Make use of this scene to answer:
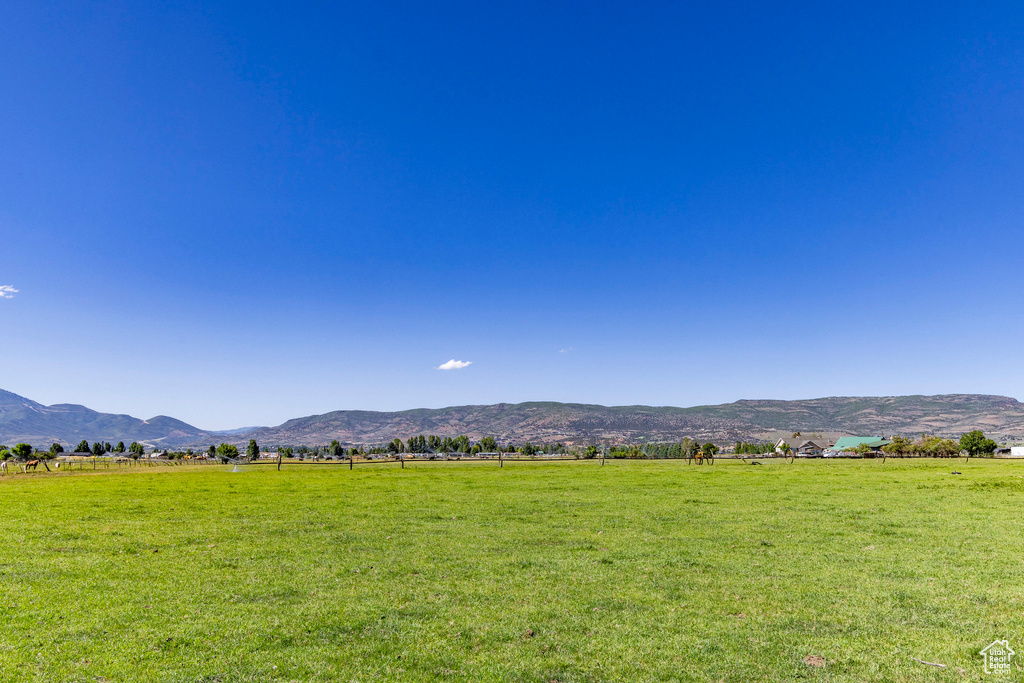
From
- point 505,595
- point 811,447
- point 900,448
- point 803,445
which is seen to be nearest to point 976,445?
point 900,448

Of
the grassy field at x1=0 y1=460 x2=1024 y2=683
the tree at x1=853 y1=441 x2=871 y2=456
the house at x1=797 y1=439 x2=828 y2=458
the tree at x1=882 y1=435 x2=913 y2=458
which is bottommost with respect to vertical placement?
the house at x1=797 y1=439 x2=828 y2=458

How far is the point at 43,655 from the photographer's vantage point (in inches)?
302

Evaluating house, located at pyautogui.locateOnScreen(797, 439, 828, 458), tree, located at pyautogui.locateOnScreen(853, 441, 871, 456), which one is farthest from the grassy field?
house, located at pyautogui.locateOnScreen(797, 439, 828, 458)

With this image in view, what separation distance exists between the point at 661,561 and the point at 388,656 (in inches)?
335

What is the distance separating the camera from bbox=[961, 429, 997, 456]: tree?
90.1 metres

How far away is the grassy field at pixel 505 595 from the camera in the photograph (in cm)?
775

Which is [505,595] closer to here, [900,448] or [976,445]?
[900,448]

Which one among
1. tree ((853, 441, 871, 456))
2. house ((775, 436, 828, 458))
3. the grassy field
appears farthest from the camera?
house ((775, 436, 828, 458))

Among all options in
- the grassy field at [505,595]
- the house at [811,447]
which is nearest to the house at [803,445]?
the house at [811,447]

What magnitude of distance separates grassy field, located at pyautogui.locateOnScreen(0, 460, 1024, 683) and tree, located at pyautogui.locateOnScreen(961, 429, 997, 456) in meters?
97.8

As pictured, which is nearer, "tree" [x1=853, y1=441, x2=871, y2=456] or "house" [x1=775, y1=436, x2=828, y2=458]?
"tree" [x1=853, y1=441, x2=871, y2=456]

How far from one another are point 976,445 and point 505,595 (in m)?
122

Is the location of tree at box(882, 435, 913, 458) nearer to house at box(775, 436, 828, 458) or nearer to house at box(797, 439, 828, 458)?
house at box(797, 439, 828, 458)

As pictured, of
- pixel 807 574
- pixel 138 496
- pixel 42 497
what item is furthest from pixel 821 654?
pixel 42 497
